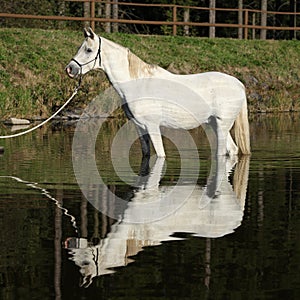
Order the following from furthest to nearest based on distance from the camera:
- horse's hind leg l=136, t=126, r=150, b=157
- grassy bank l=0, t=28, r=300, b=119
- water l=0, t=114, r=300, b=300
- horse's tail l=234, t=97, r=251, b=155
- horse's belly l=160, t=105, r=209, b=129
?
grassy bank l=0, t=28, r=300, b=119, horse's tail l=234, t=97, r=251, b=155, horse's hind leg l=136, t=126, r=150, b=157, horse's belly l=160, t=105, r=209, b=129, water l=0, t=114, r=300, b=300

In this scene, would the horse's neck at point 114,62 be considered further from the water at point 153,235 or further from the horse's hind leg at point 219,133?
the horse's hind leg at point 219,133

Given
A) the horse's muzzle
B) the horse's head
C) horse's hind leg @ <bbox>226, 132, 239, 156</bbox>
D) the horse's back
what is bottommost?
horse's hind leg @ <bbox>226, 132, 239, 156</bbox>

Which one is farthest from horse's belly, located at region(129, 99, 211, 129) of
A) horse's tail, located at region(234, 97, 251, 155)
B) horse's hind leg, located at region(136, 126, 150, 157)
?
horse's tail, located at region(234, 97, 251, 155)

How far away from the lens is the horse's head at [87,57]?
16.5 m

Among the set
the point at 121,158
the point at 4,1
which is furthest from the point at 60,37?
the point at 121,158

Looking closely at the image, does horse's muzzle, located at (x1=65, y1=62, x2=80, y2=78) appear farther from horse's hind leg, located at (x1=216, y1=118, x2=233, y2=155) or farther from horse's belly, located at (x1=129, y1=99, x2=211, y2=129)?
horse's hind leg, located at (x1=216, y1=118, x2=233, y2=155)

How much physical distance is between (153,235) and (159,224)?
67 cm

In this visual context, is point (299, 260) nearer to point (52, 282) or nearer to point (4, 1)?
point (52, 282)

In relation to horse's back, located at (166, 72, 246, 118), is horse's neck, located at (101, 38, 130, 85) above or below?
above

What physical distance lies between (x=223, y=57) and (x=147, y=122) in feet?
82.8

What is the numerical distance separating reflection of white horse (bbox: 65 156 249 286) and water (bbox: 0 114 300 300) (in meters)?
0.01

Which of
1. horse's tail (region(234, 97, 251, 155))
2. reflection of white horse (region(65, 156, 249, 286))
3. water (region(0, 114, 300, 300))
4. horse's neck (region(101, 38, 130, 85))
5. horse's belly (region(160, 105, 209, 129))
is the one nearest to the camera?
water (region(0, 114, 300, 300))

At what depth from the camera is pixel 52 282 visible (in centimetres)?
764

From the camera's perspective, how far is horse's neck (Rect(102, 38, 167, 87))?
1655 centimetres
